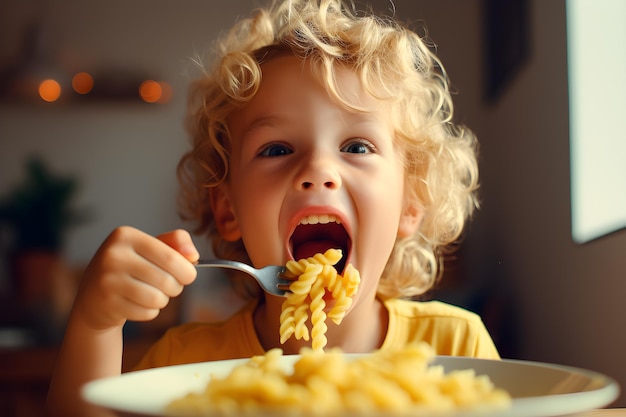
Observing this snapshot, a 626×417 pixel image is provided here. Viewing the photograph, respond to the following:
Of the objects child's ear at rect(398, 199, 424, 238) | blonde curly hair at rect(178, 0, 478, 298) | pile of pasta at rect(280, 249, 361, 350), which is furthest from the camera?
child's ear at rect(398, 199, 424, 238)

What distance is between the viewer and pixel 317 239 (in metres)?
1.29

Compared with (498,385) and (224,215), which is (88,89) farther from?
(498,385)

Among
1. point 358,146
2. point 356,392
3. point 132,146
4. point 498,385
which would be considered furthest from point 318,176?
point 132,146

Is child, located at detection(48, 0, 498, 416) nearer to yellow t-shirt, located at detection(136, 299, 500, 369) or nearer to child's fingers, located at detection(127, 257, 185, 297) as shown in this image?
yellow t-shirt, located at detection(136, 299, 500, 369)

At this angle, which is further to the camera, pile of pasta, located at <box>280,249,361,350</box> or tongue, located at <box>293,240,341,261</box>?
tongue, located at <box>293,240,341,261</box>

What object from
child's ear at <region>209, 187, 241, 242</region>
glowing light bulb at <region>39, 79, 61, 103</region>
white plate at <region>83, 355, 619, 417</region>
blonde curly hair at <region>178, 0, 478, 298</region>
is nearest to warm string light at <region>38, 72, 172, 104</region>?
glowing light bulb at <region>39, 79, 61, 103</region>

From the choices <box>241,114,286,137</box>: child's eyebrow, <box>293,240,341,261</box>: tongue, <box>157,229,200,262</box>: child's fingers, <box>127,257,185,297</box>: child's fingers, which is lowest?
<box>127,257,185,297</box>: child's fingers

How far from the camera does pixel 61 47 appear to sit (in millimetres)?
3121

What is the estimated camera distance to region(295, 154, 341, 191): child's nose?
1.14 meters

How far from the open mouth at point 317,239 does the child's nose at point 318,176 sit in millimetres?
122

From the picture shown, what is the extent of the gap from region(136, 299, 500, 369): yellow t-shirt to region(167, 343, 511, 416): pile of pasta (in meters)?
0.64

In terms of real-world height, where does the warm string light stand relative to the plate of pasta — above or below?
above

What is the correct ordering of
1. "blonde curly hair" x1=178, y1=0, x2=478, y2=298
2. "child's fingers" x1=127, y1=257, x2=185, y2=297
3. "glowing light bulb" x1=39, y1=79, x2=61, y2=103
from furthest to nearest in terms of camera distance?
"glowing light bulb" x1=39, y1=79, x2=61, y2=103 < "blonde curly hair" x1=178, y1=0, x2=478, y2=298 < "child's fingers" x1=127, y1=257, x2=185, y2=297

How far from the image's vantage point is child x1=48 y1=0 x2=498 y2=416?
1.18 meters
